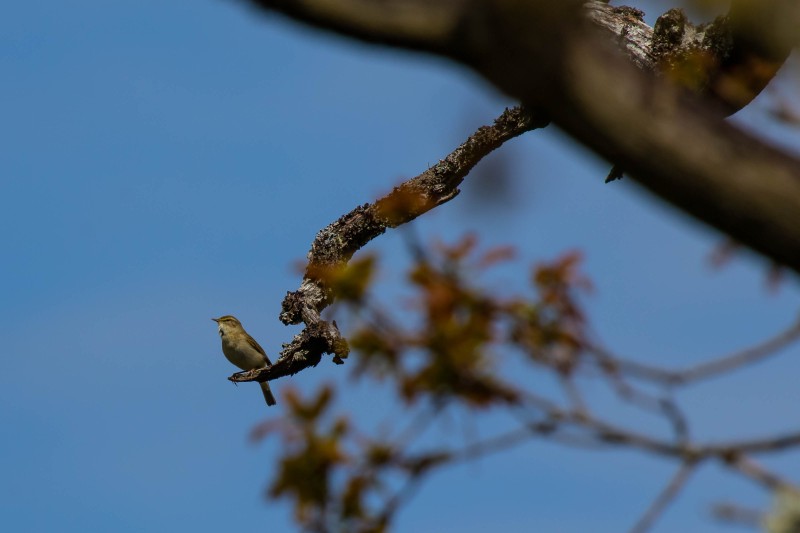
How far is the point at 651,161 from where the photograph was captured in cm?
234

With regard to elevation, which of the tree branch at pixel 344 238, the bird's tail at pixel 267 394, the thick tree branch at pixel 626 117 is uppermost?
the bird's tail at pixel 267 394

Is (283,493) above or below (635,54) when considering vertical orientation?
below

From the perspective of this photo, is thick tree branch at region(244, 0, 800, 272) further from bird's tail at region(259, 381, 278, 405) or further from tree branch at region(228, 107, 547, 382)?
bird's tail at region(259, 381, 278, 405)

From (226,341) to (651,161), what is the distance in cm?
1359

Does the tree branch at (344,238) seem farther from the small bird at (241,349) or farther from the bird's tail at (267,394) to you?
the bird's tail at (267,394)

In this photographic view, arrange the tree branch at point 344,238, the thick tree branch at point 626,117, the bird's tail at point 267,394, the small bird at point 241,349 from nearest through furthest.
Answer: the thick tree branch at point 626,117, the tree branch at point 344,238, the small bird at point 241,349, the bird's tail at point 267,394

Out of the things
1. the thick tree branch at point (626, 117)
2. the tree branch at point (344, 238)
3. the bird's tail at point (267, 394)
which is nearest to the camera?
the thick tree branch at point (626, 117)

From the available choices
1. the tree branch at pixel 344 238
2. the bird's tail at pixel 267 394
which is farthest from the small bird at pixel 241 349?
the tree branch at pixel 344 238

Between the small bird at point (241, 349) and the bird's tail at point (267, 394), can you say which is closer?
the small bird at point (241, 349)

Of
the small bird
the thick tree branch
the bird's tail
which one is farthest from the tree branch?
the thick tree branch

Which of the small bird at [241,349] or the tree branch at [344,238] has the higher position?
the small bird at [241,349]

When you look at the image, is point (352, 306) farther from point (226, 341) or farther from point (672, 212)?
point (226, 341)

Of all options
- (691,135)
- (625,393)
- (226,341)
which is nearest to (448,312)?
(625,393)

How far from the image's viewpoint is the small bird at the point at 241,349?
1546 centimetres
